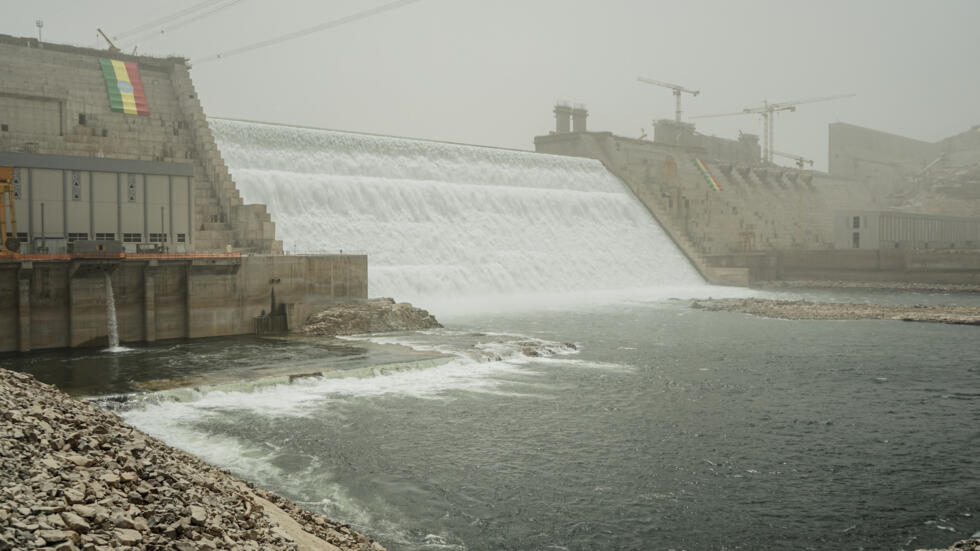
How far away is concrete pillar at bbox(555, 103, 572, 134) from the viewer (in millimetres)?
71250

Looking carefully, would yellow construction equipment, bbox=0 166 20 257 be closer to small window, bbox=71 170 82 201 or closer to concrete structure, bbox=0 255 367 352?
small window, bbox=71 170 82 201

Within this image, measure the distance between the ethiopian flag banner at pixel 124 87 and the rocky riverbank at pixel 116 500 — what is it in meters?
29.9

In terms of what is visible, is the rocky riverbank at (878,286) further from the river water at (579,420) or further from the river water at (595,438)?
the river water at (595,438)

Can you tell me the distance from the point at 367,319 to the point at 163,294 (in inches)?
272

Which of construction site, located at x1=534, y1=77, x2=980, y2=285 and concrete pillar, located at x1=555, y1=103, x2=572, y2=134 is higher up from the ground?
concrete pillar, located at x1=555, y1=103, x2=572, y2=134

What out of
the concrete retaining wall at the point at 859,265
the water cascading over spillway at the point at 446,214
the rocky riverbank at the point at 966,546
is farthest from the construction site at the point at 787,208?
the rocky riverbank at the point at 966,546

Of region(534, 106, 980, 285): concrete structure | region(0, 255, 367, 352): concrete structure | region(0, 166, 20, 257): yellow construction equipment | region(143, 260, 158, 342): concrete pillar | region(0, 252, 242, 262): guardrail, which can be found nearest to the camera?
region(0, 252, 242, 262): guardrail

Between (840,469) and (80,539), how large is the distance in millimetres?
11338

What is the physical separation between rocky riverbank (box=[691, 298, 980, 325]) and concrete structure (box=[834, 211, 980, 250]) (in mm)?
34479

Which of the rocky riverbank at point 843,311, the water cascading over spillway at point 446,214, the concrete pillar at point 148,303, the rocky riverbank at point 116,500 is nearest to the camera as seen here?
the rocky riverbank at point 116,500

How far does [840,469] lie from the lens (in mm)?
13172

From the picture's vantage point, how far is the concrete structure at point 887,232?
7212 cm

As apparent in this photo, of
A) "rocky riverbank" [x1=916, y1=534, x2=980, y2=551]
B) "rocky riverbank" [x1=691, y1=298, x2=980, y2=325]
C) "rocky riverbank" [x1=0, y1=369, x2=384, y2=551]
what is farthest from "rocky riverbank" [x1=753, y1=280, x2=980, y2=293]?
"rocky riverbank" [x1=0, y1=369, x2=384, y2=551]

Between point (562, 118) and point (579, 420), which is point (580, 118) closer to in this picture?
point (562, 118)
